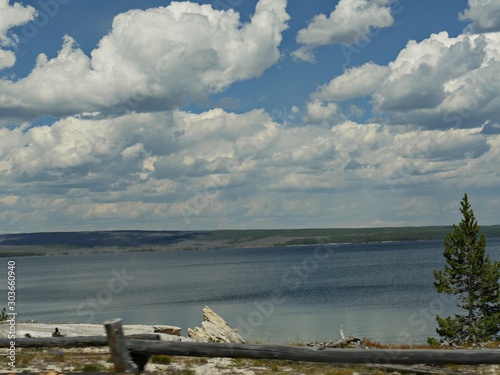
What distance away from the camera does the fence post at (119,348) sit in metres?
11.1

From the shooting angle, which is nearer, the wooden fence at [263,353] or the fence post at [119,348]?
the wooden fence at [263,353]

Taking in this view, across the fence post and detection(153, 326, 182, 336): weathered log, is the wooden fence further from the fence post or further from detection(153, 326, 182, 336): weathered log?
detection(153, 326, 182, 336): weathered log

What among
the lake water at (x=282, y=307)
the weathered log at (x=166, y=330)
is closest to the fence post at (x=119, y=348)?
the weathered log at (x=166, y=330)

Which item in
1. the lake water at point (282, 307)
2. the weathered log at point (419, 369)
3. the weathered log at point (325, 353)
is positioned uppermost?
the weathered log at point (325, 353)

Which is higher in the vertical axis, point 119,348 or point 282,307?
point 119,348

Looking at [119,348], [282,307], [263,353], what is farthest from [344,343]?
[282,307]

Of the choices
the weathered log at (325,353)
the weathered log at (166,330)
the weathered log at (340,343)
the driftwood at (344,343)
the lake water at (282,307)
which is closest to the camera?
the weathered log at (325,353)

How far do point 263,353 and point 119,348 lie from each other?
2906 mm

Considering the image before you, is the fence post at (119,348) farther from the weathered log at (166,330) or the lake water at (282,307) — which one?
the lake water at (282,307)

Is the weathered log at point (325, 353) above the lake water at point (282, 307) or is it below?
above

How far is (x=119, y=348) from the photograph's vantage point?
1119cm

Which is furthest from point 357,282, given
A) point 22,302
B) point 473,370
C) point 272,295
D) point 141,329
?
point 473,370

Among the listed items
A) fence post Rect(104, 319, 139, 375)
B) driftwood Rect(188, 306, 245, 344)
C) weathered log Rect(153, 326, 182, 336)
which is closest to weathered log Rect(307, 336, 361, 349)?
driftwood Rect(188, 306, 245, 344)

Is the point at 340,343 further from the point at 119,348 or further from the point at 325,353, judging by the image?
the point at 119,348
